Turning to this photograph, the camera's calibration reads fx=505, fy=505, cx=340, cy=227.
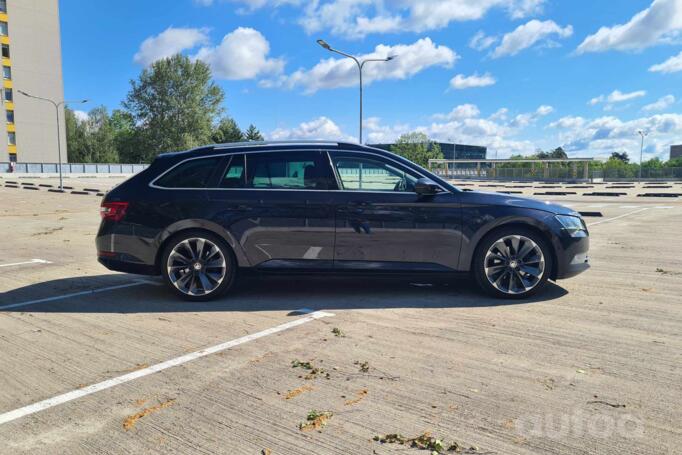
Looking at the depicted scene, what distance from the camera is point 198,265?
5.31 metres

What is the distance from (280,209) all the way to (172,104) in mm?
71702

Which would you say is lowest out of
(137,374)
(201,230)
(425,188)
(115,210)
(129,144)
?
(137,374)

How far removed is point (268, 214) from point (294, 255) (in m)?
0.51

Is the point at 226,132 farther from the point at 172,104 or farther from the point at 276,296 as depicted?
the point at 276,296

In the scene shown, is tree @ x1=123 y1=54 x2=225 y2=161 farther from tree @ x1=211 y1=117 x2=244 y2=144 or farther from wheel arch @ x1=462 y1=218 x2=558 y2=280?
wheel arch @ x1=462 y1=218 x2=558 y2=280

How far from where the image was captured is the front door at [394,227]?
5203 millimetres

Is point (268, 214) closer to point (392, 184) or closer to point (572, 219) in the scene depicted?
point (392, 184)

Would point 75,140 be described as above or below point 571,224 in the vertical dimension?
above

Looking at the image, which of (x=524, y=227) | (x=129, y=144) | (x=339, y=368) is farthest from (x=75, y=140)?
(x=339, y=368)

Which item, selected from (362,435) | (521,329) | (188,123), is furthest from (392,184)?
(188,123)

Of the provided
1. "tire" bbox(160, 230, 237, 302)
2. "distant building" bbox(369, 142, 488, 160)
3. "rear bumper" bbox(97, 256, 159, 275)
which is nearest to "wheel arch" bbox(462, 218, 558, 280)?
"tire" bbox(160, 230, 237, 302)

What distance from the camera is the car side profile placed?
521 cm

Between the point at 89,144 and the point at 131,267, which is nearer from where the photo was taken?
the point at 131,267

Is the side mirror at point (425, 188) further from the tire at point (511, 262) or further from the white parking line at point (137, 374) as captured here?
the white parking line at point (137, 374)
